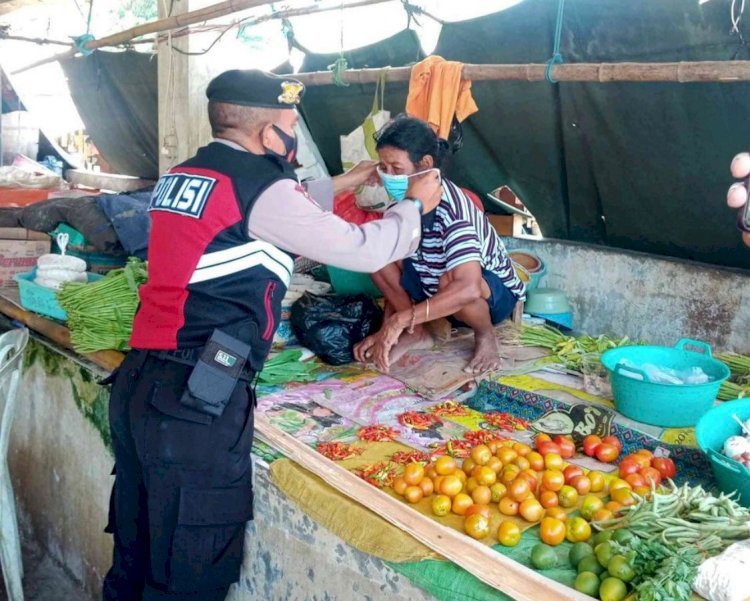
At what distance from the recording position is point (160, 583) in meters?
2.62

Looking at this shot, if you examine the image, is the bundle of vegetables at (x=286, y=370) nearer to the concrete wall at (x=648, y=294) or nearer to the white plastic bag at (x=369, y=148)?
the white plastic bag at (x=369, y=148)

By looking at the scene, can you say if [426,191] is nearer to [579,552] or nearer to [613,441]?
[613,441]

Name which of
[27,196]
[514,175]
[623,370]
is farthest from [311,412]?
[27,196]

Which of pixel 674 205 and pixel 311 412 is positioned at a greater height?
pixel 674 205

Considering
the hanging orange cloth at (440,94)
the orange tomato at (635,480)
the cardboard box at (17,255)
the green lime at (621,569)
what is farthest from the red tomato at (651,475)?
the cardboard box at (17,255)

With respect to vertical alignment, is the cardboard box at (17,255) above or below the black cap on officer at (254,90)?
below

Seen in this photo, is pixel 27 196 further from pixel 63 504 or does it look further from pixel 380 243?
pixel 380 243

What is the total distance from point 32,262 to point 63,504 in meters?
1.71

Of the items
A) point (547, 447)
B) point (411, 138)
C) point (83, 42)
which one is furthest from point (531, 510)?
point (83, 42)

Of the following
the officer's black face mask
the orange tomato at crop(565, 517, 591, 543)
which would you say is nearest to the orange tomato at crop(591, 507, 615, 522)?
the orange tomato at crop(565, 517, 591, 543)

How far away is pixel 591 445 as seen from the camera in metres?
2.98

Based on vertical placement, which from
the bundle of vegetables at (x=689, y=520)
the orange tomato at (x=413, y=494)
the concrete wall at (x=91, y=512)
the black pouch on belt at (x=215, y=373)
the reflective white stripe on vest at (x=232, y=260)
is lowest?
the concrete wall at (x=91, y=512)

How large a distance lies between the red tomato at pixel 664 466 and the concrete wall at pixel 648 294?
1.79m

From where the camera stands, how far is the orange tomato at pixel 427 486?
2.60 metres
